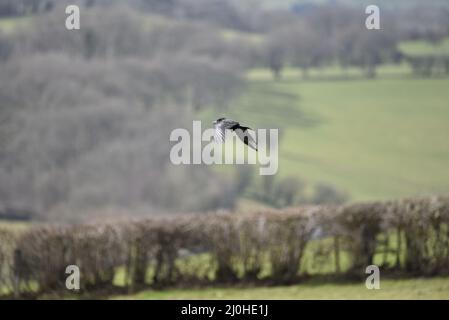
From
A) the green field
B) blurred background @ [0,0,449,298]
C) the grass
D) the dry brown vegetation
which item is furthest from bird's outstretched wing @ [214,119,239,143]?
the grass

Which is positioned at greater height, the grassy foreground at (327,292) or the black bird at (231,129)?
the black bird at (231,129)

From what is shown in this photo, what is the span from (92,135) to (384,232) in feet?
141

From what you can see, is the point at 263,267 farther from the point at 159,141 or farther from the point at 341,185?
the point at 159,141

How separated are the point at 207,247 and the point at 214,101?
4435 cm

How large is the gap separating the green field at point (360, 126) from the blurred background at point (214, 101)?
122mm

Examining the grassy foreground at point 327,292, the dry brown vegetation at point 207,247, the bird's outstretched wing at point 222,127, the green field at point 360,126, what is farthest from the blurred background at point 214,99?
the bird's outstretched wing at point 222,127

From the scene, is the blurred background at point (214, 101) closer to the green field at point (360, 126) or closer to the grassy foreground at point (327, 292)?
the green field at point (360, 126)

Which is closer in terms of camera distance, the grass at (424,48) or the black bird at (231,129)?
the black bird at (231,129)

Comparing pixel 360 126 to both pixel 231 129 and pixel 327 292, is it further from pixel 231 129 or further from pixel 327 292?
pixel 231 129

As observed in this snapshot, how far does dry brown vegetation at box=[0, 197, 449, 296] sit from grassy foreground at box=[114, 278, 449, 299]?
36 cm

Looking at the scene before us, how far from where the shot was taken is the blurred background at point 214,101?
161ft

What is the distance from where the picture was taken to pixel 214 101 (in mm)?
60875

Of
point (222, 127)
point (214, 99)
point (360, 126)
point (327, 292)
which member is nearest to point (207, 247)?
point (327, 292)
